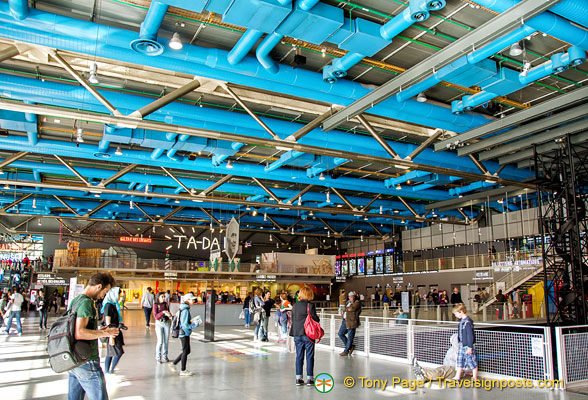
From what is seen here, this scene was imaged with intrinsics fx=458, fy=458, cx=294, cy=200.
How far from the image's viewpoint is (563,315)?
16.2m

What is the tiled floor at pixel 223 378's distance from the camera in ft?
23.6

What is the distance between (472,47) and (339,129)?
7.94 meters

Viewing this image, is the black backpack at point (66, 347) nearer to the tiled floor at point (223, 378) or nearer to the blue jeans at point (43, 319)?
the tiled floor at point (223, 378)

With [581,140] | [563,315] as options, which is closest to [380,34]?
[581,140]

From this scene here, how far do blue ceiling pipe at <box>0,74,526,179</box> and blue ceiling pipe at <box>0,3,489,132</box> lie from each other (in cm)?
268

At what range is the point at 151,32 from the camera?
28.9 ft

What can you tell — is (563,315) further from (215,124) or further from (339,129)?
(215,124)

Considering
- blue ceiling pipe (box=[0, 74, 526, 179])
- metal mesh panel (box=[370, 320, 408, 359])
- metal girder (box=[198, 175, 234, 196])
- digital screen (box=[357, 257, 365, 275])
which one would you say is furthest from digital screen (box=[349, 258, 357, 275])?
metal mesh panel (box=[370, 320, 408, 359])

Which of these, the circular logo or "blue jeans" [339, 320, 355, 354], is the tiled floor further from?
"blue jeans" [339, 320, 355, 354]

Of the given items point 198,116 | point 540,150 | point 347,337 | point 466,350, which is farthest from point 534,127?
point 198,116

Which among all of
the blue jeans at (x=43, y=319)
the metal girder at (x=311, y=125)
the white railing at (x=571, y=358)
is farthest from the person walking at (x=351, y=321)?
the blue jeans at (x=43, y=319)

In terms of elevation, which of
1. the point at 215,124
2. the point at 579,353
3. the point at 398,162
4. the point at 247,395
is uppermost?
the point at 215,124

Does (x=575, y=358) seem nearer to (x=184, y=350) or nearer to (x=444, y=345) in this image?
(x=444, y=345)

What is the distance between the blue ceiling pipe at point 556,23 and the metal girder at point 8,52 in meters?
9.20
